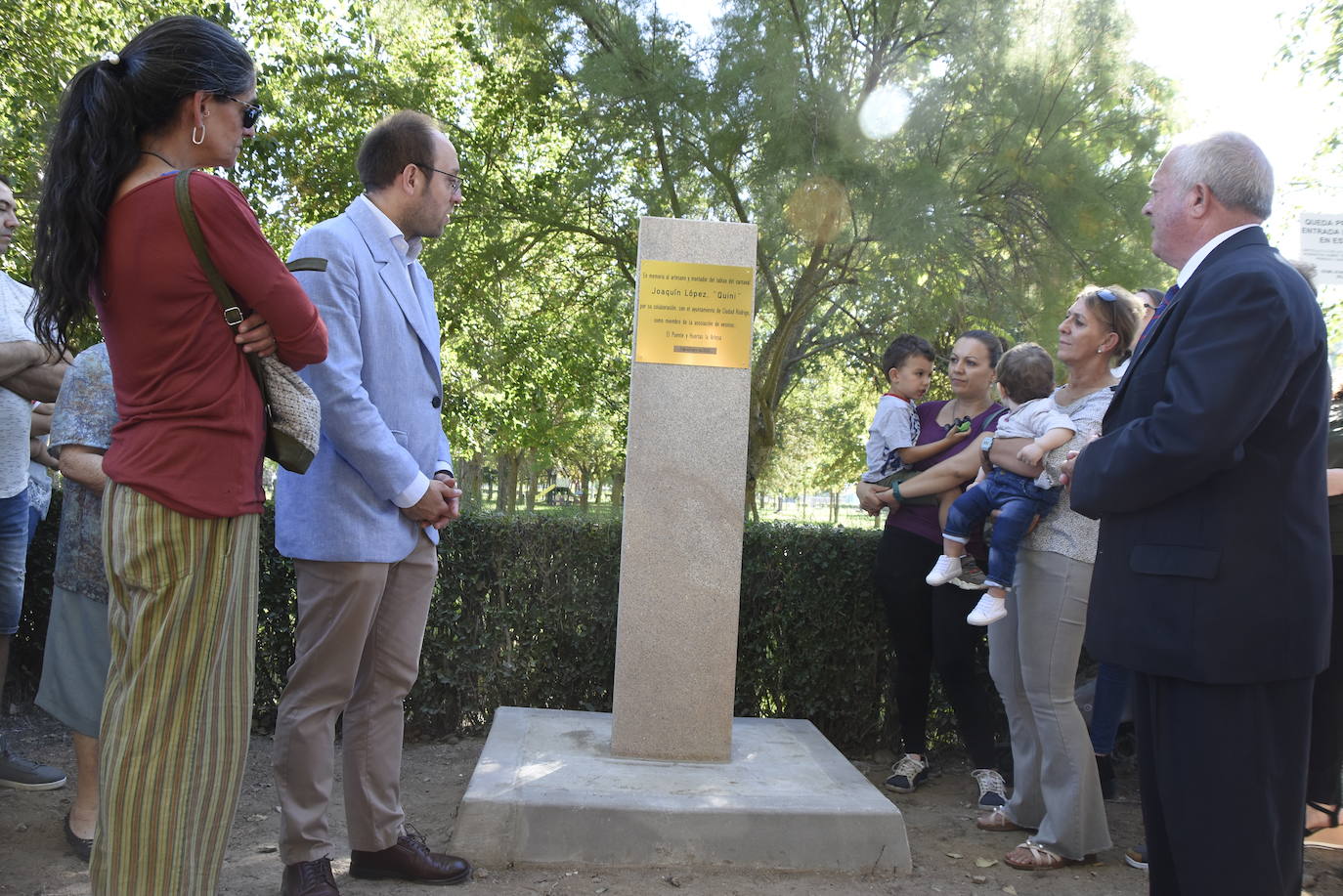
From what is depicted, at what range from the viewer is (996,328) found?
923cm

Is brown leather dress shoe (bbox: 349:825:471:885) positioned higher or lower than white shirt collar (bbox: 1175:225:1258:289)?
lower

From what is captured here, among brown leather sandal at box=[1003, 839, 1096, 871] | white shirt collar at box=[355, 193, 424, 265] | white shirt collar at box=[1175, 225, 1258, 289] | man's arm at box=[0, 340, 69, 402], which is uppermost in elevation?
white shirt collar at box=[355, 193, 424, 265]

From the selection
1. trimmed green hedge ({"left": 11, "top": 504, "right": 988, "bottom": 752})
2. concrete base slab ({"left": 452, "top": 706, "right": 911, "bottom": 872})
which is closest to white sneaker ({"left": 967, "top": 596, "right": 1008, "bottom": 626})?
concrete base slab ({"left": 452, "top": 706, "right": 911, "bottom": 872})

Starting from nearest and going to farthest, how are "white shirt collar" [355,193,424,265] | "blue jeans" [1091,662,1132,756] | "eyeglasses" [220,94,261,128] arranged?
"eyeglasses" [220,94,261,128] < "white shirt collar" [355,193,424,265] < "blue jeans" [1091,662,1132,756]

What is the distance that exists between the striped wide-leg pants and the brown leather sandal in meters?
2.78

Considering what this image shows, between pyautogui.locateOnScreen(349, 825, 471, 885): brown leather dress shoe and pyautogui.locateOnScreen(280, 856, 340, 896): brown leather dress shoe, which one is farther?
pyautogui.locateOnScreen(349, 825, 471, 885): brown leather dress shoe


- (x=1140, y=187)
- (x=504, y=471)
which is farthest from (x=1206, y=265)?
(x=504, y=471)

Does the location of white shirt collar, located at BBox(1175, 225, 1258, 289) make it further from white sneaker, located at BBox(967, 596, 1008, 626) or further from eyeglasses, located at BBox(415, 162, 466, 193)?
eyeglasses, located at BBox(415, 162, 466, 193)

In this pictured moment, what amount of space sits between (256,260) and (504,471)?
35396mm

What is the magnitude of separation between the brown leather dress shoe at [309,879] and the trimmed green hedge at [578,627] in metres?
2.08

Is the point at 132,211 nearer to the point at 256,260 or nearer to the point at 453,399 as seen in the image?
the point at 256,260

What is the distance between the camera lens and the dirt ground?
334 cm

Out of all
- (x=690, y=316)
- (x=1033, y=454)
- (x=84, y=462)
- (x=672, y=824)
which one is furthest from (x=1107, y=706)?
(x=84, y=462)

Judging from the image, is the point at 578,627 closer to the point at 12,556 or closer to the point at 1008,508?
the point at 1008,508
